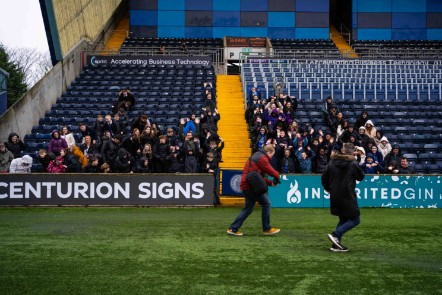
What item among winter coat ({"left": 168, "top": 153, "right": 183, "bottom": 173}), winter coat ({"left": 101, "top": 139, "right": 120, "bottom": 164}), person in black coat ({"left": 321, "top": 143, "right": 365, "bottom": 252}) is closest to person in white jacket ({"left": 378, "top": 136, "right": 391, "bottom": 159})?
winter coat ({"left": 168, "top": 153, "right": 183, "bottom": 173})

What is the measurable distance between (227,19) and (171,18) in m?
3.72

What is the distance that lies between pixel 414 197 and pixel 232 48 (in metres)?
22.8

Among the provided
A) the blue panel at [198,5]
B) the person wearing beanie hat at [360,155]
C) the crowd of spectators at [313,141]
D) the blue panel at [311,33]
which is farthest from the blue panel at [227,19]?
the person wearing beanie hat at [360,155]

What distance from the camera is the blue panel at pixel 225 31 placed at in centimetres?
4022

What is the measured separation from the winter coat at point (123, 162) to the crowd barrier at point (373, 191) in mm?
2935

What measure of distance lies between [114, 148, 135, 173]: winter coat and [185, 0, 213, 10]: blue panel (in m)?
24.6

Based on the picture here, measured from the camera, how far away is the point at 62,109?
25578mm

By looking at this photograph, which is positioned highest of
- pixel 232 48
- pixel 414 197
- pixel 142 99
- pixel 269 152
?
pixel 232 48

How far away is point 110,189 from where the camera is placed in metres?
16.8

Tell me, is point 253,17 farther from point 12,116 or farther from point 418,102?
point 12,116

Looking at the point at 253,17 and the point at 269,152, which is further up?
the point at 253,17

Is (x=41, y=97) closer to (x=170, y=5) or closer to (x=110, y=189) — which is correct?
(x=110, y=189)

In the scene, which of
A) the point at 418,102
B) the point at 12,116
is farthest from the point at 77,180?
the point at 418,102

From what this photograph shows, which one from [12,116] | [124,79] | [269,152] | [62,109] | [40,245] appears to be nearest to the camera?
[40,245]
